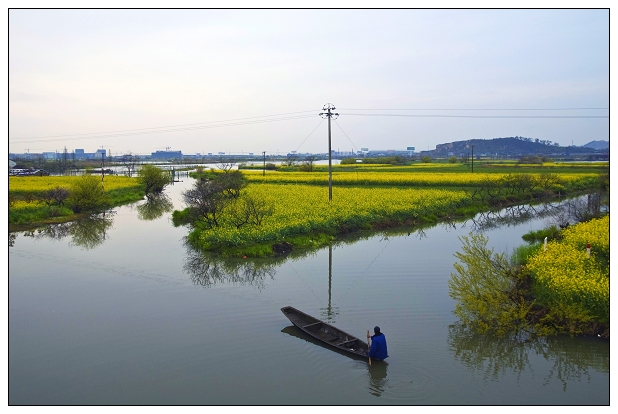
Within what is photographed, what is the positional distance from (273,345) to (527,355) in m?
4.68

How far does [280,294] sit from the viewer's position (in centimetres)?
1380

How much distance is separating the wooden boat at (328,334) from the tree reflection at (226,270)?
131 inches

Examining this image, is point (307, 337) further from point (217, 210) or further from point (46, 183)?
point (46, 183)

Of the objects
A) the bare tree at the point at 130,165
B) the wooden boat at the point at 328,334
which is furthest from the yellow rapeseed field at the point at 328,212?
the bare tree at the point at 130,165

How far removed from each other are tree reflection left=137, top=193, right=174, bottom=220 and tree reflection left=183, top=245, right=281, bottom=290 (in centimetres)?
1281

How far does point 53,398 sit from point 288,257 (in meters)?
10.6

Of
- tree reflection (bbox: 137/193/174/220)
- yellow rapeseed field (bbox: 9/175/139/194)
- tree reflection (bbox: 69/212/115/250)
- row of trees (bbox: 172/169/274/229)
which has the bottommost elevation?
tree reflection (bbox: 69/212/115/250)

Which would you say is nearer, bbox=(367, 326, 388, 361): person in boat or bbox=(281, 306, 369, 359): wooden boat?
bbox=(367, 326, 388, 361): person in boat

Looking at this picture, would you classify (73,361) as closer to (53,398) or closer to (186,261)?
(53,398)

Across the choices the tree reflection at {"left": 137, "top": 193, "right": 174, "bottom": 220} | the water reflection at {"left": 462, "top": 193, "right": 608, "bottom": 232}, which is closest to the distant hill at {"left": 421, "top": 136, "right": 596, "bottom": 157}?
the water reflection at {"left": 462, "top": 193, "right": 608, "bottom": 232}

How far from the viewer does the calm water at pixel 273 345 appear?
27.5 feet

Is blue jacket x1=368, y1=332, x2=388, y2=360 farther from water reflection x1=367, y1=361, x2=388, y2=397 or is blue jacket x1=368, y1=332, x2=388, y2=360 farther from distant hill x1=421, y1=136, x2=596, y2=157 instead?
distant hill x1=421, y1=136, x2=596, y2=157

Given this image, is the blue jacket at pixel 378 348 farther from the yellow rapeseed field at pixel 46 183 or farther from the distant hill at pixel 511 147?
the distant hill at pixel 511 147

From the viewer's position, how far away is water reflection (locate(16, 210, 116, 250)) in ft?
68.7
